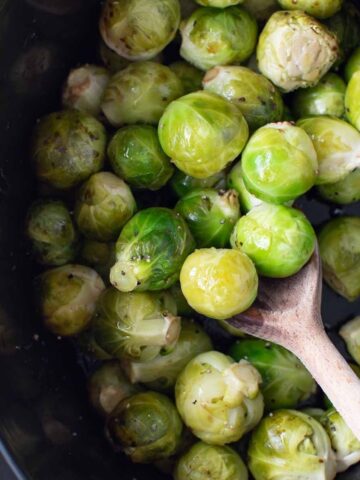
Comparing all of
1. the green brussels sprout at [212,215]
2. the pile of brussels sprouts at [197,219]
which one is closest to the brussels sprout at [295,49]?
the pile of brussels sprouts at [197,219]

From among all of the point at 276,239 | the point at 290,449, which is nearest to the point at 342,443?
the point at 290,449

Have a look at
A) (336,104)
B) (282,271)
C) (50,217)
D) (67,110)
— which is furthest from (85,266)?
(336,104)

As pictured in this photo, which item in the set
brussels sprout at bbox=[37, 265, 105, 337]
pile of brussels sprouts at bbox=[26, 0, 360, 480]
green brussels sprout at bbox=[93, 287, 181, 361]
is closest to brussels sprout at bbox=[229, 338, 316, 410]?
pile of brussels sprouts at bbox=[26, 0, 360, 480]

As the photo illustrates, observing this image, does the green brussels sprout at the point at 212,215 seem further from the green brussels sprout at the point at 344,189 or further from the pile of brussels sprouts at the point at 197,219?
the green brussels sprout at the point at 344,189

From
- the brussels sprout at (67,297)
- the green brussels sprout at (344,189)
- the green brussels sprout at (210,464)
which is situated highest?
the brussels sprout at (67,297)

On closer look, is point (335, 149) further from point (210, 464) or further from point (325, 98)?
point (210, 464)

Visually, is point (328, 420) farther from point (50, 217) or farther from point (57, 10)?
point (57, 10)

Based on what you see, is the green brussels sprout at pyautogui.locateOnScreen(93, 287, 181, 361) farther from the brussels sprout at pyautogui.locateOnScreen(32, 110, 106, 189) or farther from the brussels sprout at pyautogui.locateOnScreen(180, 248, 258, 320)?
the brussels sprout at pyautogui.locateOnScreen(32, 110, 106, 189)
